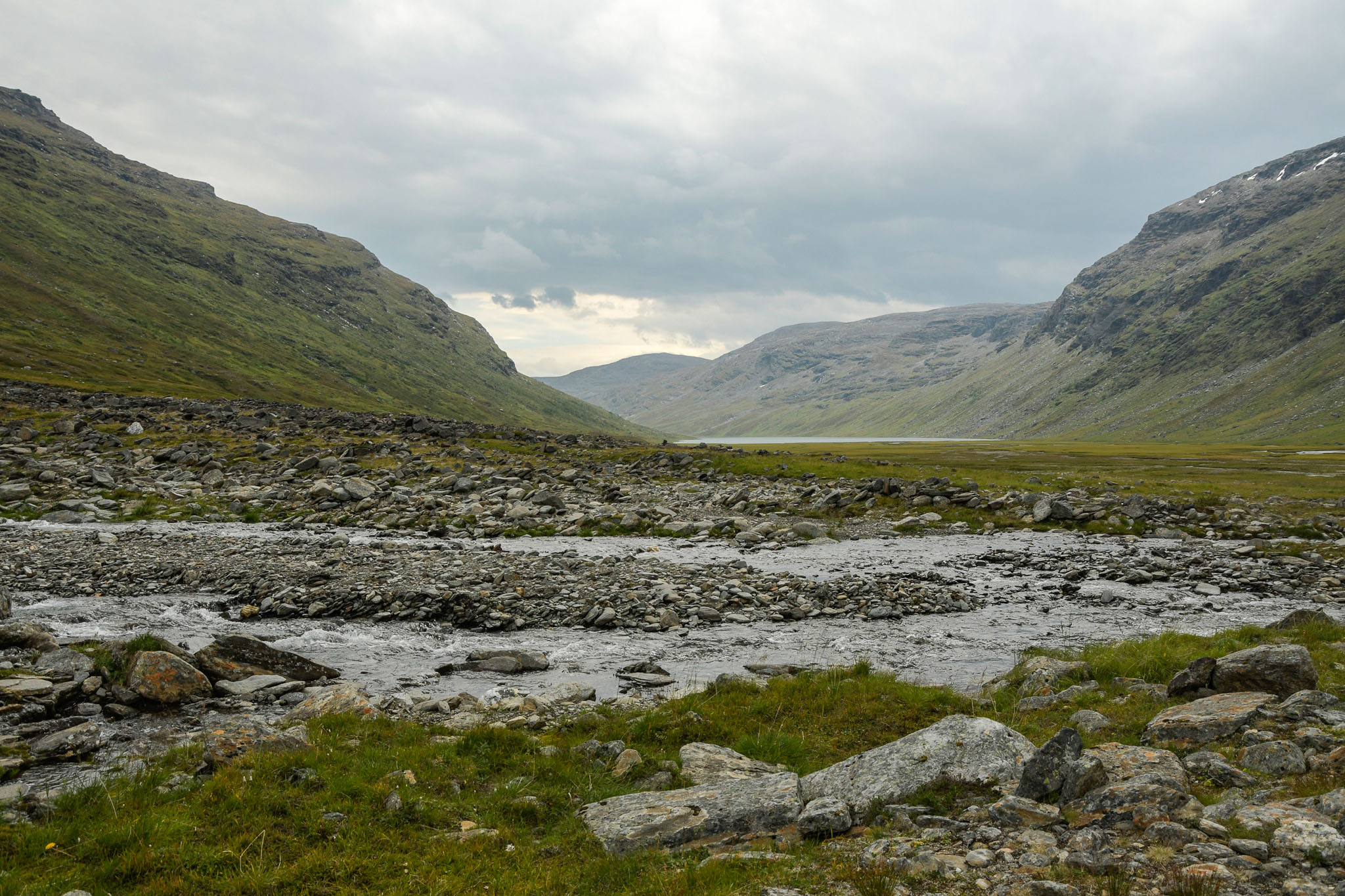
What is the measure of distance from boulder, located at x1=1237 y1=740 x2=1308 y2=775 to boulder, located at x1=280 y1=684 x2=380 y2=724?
15144 mm

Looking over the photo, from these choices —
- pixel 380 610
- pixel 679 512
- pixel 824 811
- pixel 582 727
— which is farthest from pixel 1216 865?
pixel 679 512

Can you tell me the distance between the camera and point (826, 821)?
29.1ft

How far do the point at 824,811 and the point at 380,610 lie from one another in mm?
19022

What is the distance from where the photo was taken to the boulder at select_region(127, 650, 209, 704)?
13.7 meters

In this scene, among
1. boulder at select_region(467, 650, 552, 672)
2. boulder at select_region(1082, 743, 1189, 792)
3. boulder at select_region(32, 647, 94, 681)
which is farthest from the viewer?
boulder at select_region(467, 650, 552, 672)

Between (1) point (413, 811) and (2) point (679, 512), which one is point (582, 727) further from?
(2) point (679, 512)

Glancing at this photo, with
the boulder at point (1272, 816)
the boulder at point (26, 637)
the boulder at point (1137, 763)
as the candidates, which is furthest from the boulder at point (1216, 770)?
the boulder at point (26, 637)

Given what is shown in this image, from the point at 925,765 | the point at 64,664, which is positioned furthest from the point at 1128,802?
the point at 64,664

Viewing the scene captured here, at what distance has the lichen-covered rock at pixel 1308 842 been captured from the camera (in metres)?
6.23

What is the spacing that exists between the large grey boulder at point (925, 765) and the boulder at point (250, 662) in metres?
13.2

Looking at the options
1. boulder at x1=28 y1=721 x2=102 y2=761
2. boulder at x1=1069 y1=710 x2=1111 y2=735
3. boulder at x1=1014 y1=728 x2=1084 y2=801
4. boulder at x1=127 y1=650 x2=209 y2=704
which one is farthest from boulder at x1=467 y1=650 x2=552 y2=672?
boulder at x1=1069 y1=710 x2=1111 y2=735

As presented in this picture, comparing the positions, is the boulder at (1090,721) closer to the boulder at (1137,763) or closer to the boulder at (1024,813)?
the boulder at (1137,763)

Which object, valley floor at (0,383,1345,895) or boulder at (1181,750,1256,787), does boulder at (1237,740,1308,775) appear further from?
boulder at (1181,750,1256,787)

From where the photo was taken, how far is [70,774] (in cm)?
1049
